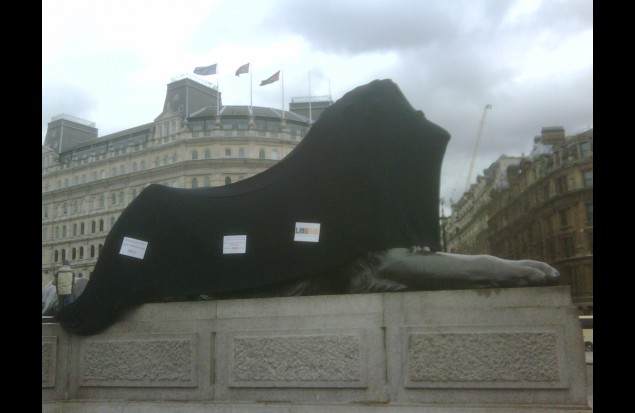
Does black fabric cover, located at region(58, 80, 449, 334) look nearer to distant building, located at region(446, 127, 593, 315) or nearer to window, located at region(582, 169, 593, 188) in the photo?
distant building, located at region(446, 127, 593, 315)

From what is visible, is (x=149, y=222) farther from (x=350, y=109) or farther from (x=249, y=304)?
(x=350, y=109)

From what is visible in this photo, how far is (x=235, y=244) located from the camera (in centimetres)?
620

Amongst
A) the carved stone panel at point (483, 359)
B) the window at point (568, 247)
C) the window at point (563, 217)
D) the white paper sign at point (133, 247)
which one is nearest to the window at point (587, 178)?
the window at point (563, 217)

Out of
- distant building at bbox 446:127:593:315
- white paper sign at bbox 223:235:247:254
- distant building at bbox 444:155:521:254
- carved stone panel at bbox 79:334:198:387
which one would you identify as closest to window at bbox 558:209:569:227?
distant building at bbox 446:127:593:315

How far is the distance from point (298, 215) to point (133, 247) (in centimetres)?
207

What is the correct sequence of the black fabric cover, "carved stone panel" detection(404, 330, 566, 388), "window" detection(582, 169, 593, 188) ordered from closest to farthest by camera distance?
"carved stone panel" detection(404, 330, 566, 388)
the black fabric cover
"window" detection(582, 169, 593, 188)

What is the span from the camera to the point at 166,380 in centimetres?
595

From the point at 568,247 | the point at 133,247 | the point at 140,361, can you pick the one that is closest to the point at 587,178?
the point at 568,247

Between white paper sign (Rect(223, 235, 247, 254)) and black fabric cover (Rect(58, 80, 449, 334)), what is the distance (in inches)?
2.1

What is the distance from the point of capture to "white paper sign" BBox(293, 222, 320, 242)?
5.94 metres

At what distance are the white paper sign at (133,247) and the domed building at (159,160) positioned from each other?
21863 millimetres

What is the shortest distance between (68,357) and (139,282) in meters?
1.24

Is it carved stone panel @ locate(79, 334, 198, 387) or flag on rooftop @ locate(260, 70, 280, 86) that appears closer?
carved stone panel @ locate(79, 334, 198, 387)
